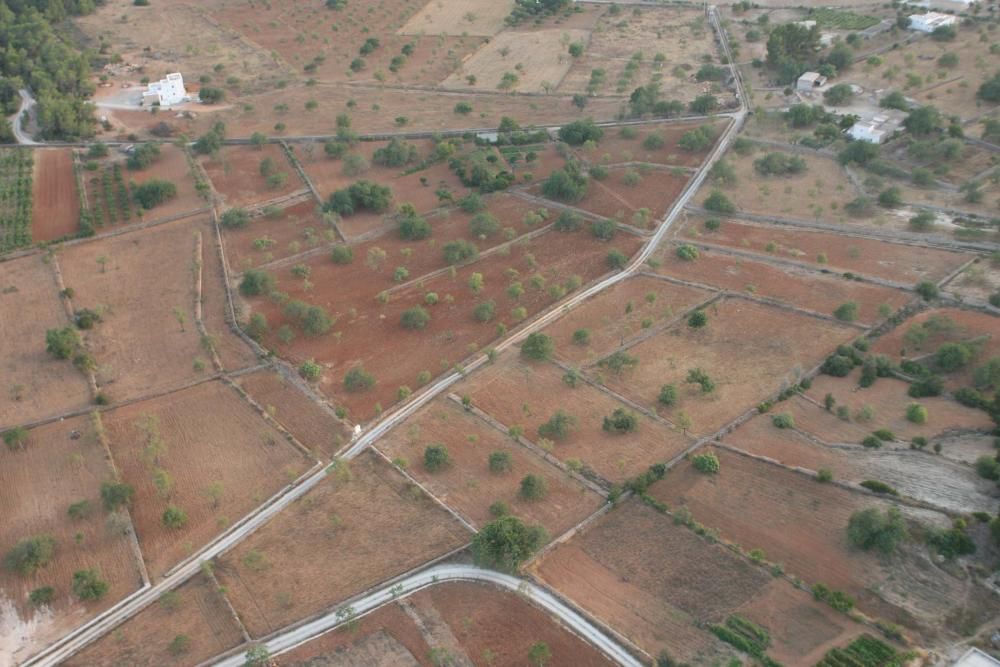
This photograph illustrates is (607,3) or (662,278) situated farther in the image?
(607,3)

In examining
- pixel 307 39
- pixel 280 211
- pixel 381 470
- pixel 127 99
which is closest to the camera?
pixel 381 470

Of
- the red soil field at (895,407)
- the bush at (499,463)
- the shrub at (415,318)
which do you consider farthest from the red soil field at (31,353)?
the red soil field at (895,407)

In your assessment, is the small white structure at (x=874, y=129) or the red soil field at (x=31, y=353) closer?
the red soil field at (x=31, y=353)

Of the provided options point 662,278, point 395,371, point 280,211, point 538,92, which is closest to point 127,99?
point 280,211

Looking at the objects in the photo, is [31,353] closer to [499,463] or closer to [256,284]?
[256,284]

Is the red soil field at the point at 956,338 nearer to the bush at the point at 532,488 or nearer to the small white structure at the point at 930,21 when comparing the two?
the bush at the point at 532,488

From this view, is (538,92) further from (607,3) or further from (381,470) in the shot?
(381,470)

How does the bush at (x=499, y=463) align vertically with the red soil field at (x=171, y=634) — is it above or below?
above
